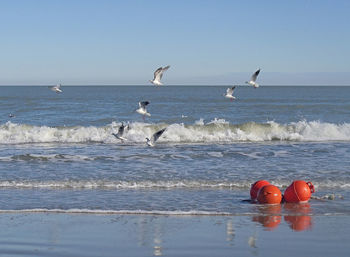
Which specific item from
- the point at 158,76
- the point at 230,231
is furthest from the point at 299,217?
the point at 158,76

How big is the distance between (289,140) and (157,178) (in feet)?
41.9

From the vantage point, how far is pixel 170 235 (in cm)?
839

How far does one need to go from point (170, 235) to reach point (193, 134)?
17.8 metres

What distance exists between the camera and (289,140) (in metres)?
25.4

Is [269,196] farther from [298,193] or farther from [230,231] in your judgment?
[230,231]

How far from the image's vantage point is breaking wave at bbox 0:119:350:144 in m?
25.4

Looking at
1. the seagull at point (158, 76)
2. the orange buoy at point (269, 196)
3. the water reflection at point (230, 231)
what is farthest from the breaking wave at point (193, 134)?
the water reflection at point (230, 231)

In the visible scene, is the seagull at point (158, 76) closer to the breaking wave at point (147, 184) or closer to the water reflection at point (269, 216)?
the breaking wave at point (147, 184)

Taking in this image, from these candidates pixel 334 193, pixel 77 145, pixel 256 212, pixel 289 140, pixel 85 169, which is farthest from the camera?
pixel 289 140

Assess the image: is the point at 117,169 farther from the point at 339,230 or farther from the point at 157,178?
the point at 339,230

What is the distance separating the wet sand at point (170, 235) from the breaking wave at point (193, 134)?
14871mm

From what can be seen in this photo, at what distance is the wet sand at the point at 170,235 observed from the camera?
7.54m

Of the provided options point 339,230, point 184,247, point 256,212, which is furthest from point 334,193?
point 184,247

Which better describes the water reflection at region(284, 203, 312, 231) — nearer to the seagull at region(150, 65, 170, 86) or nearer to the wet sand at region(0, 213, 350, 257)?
the wet sand at region(0, 213, 350, 257)
